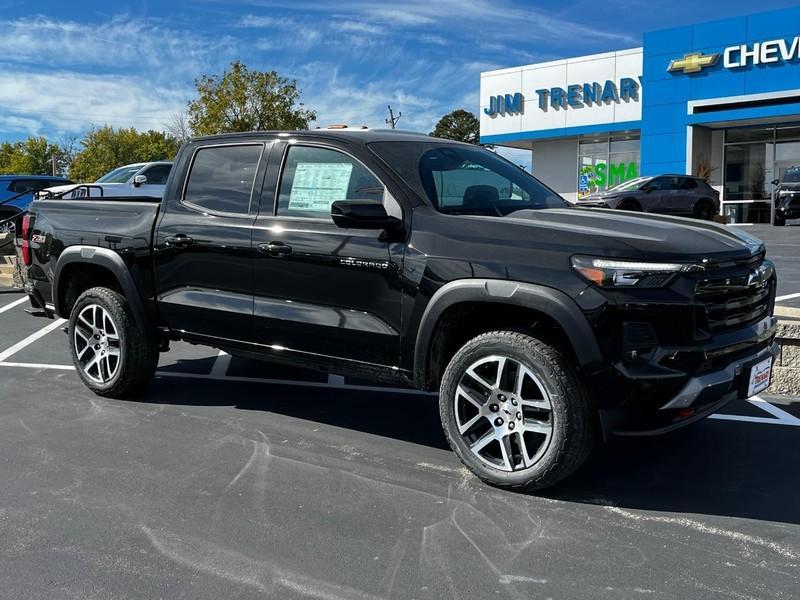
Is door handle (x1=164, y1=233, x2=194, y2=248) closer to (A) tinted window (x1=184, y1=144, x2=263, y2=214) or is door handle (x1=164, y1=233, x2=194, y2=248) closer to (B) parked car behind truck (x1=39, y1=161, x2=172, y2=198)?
(A) tinted window (x1=184, y1=144, x2=263, y2=214)

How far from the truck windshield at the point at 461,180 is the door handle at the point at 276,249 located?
789mm

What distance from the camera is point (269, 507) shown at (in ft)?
12.4

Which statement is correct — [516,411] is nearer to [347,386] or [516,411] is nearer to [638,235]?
[638,235]

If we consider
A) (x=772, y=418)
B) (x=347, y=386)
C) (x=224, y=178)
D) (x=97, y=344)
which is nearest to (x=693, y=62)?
(x=772, y=418)

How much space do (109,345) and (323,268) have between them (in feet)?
7.25

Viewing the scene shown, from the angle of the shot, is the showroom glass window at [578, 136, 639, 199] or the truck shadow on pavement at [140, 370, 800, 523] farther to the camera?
the showroom glass window at [578, 136, 639, 199]

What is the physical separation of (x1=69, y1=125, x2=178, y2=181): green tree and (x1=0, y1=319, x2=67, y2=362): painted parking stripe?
6243cm

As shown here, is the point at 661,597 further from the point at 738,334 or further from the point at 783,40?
the point at 783,40

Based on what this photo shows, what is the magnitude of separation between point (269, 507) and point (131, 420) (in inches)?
77.2

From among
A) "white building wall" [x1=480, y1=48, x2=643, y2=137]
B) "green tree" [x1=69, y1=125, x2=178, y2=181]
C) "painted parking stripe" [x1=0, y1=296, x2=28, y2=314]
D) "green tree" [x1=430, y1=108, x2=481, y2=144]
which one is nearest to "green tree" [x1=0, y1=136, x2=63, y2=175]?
"green tree" [x1=69, y1=125, x2=178, y2=181]

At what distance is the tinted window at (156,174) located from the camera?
47.1 feet

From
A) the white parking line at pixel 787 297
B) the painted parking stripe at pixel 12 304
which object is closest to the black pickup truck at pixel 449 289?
the white parking line at pixel 787 297

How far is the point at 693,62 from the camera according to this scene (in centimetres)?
2667

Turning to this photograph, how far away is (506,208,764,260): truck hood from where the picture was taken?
3.58m
